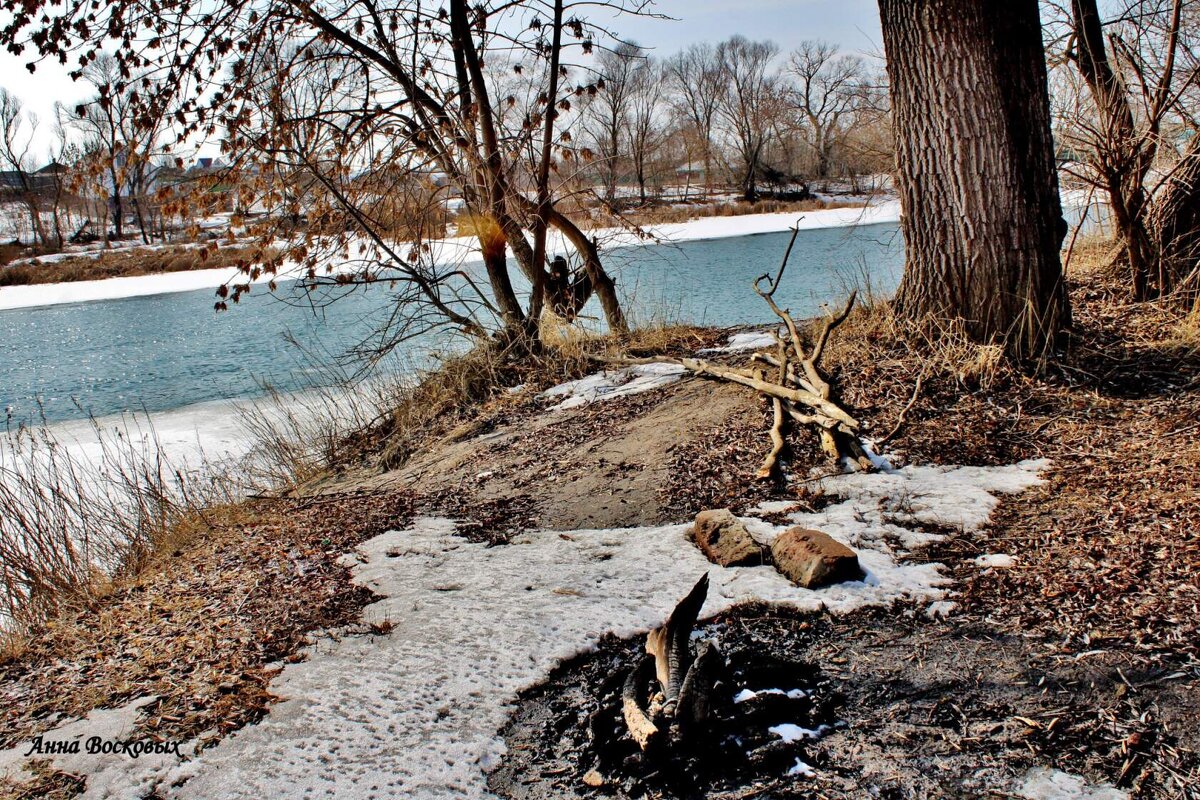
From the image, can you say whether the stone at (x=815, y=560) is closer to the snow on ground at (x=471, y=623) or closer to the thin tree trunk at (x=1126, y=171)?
the snow on ground at (x=471, y=623)

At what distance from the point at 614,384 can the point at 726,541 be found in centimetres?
328

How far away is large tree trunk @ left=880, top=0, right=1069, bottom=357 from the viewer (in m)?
4.47

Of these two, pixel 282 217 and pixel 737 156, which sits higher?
pixel 737 156

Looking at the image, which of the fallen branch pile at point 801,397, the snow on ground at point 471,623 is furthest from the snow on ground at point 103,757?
the fallen branch pile at point 801,397

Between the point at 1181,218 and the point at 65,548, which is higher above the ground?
the point at 1181,218

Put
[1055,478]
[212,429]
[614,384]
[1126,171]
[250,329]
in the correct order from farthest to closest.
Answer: [250,329] < [212,429] < [614,384] < [1126,171] < [1055,478]

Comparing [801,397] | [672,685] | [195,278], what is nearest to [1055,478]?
[801,397]

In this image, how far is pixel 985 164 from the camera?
450cm

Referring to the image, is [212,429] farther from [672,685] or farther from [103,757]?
[672,685]

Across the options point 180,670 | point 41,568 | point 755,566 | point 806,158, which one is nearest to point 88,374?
point 41,568

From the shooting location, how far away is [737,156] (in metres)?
41.5

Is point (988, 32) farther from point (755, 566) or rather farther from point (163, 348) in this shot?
point (163, 348)

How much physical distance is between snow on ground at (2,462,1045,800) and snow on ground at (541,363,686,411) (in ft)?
7.36

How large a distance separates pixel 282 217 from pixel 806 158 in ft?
132
